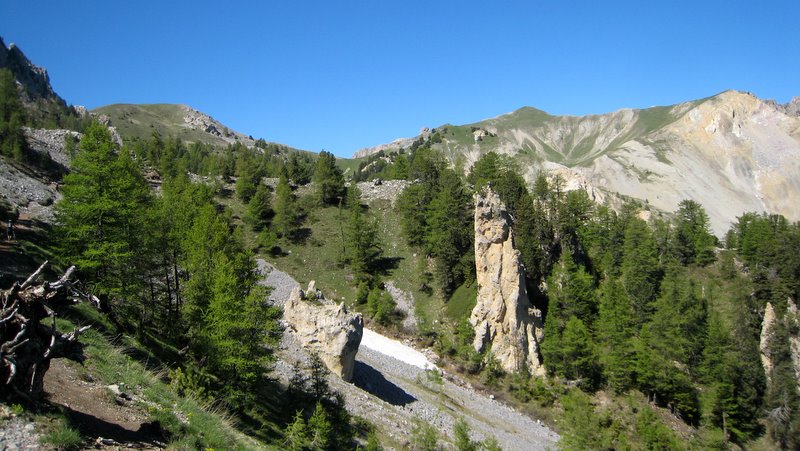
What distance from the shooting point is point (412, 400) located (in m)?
36.3

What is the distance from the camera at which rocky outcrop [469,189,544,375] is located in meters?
51.2

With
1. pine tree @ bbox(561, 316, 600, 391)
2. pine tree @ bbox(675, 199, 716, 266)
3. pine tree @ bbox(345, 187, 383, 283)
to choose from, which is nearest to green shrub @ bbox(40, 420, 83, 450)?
pine tree @ bbox(561, 316, 600, 391)

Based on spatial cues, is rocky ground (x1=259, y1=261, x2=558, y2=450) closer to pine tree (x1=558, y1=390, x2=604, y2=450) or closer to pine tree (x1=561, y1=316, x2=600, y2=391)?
pine tree (x1=558, y1=390, x2=604, y2=450)

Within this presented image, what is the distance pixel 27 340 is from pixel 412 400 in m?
31.4

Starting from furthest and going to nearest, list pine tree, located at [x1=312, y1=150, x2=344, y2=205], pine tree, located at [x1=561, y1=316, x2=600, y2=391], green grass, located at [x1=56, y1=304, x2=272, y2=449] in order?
pine tree, located at [x1=312, y1=150, x2=344, y2=205] < pine tree, located at [x1=561, y1=316, x2=600, y2=391] < green grass, located at [x1=56, y1=304, x2=272, y2=449]

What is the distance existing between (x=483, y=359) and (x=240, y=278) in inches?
1200

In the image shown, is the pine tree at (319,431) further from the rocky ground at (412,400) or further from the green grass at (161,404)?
the green grass at (161,404)

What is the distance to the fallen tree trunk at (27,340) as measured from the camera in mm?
8008

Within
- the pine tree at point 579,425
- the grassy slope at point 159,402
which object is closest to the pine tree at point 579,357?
the pine tree at point 579,425

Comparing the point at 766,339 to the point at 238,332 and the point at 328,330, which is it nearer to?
the point at 328,330

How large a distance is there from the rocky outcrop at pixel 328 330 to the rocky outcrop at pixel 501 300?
19.7 meters

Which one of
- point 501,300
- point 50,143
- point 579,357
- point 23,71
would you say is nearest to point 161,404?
point 501,300

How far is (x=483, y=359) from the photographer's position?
50.1 metres

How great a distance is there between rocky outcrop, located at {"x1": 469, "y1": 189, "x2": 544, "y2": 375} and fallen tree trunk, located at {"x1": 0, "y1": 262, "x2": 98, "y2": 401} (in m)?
45.8
